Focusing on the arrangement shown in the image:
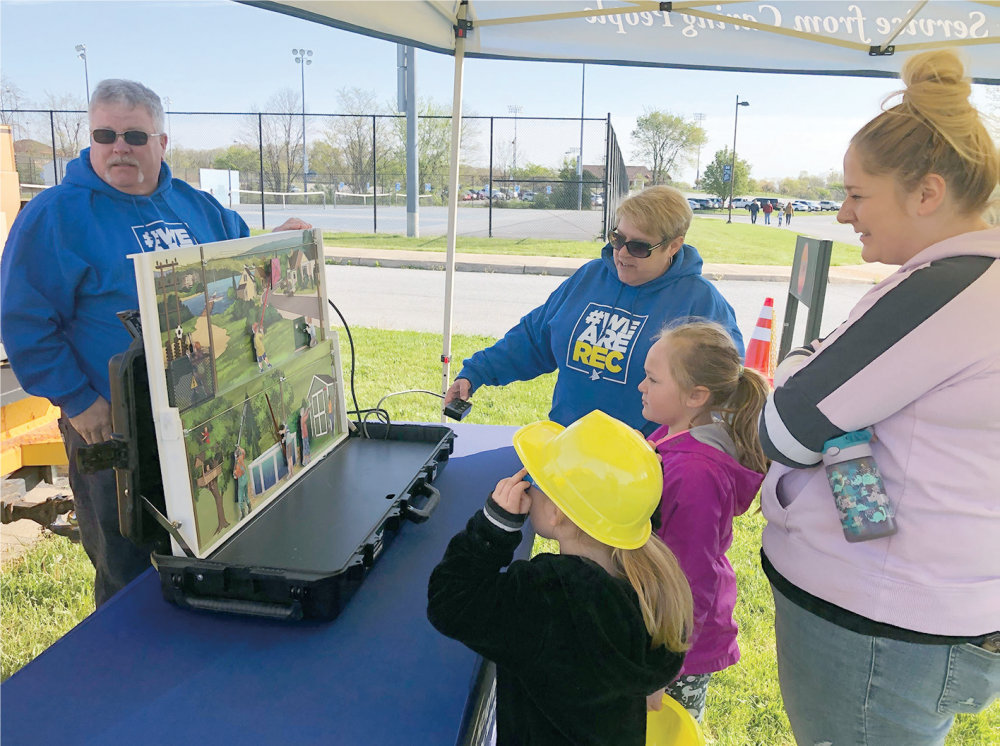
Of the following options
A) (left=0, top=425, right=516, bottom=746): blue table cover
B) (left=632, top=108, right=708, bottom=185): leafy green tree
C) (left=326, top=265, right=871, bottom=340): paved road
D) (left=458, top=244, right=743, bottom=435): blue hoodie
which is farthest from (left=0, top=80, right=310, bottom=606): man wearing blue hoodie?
(left=632, top=108, right=708, bottom=185): leafy green tree

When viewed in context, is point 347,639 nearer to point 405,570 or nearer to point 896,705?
point 405,570

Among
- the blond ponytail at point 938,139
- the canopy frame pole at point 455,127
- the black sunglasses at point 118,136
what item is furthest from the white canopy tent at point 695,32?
the blond ponytail at point 938,139

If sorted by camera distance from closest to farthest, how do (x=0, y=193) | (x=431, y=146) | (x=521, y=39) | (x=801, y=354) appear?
(x=801, y=354) → (x=521, y=39) → (x=0, y=193) → (x=431, y=146)

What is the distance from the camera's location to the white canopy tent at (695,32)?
2.59 meters

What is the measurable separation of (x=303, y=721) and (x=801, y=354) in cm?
106

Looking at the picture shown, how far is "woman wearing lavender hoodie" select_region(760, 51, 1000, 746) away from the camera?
40.9 inches

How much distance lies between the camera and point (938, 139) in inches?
42.0

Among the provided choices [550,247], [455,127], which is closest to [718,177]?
[550,247]

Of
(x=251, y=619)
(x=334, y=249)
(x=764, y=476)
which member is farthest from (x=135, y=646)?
(x=334, y=249)

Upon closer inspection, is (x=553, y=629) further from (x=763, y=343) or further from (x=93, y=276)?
(x=763, y=343)

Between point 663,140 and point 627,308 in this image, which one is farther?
point 663,140

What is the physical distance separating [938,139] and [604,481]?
0.73 m

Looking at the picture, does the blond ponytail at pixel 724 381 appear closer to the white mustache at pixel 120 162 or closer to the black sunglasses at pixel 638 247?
the black sunglasses at pixel 638 247

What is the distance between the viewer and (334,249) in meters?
14.9
